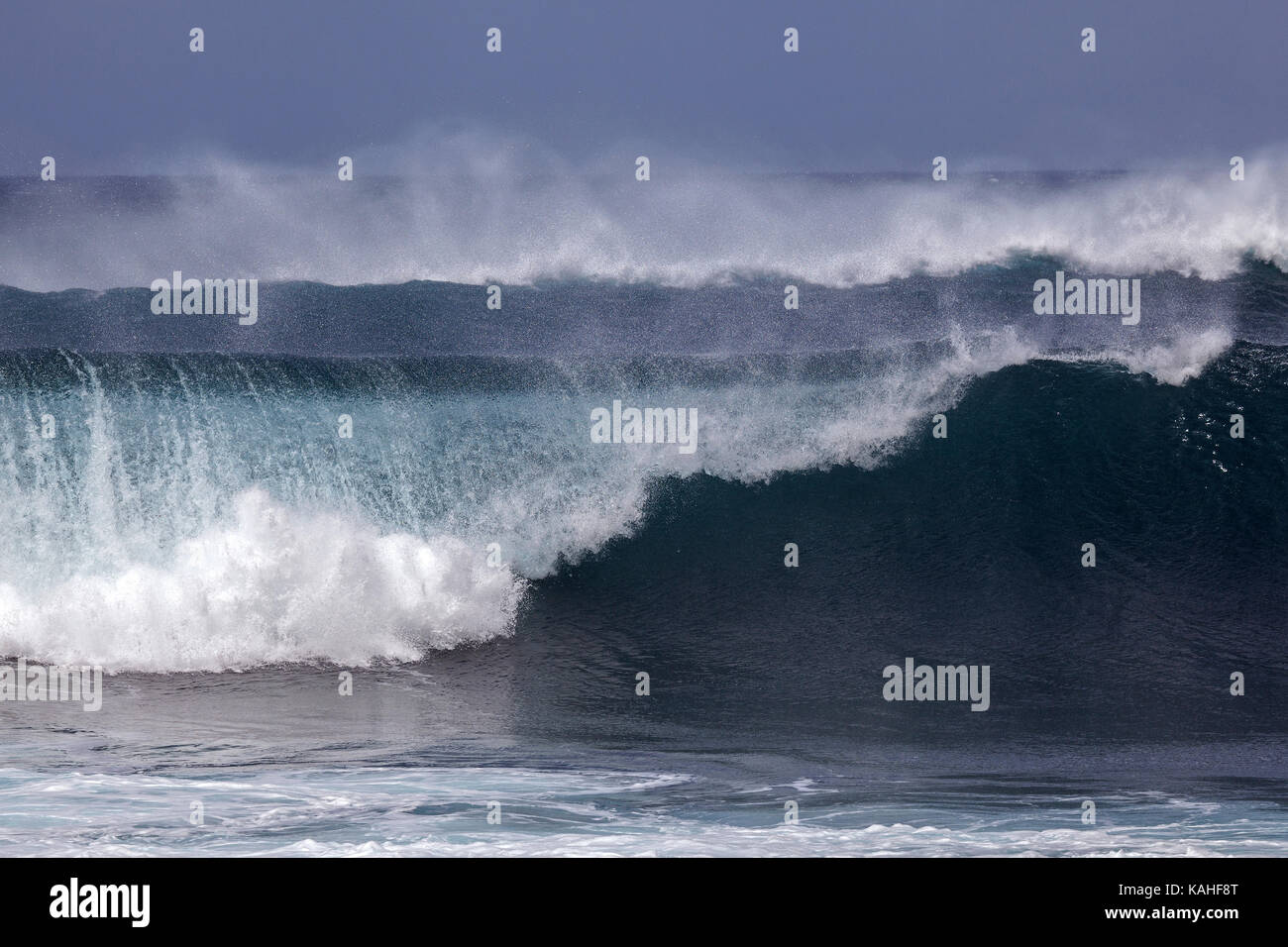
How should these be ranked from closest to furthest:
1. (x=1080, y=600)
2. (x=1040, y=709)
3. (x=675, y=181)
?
(x=1040, y=709)
(x=1080, y=600)
(x=675, y=181)

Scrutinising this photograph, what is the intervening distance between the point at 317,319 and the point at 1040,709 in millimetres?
12360

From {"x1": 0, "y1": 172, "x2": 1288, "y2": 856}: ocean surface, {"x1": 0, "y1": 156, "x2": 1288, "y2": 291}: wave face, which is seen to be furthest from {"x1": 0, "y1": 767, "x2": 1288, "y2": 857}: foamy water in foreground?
{"x1": 0, "y1": 156, "x2": 1288, "y2": 291}: wave face

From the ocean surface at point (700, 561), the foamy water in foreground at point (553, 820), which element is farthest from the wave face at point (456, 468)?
the foamy water in foreground at point (553, 820)

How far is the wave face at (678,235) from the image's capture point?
48.3 ft

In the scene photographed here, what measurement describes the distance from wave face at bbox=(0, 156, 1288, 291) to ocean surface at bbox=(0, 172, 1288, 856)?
0.11 metres

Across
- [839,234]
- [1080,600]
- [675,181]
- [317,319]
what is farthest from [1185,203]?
[317,319]

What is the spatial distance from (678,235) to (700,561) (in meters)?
9.08

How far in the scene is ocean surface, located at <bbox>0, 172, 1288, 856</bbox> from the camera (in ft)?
23.5

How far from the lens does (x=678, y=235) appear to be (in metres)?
19.0

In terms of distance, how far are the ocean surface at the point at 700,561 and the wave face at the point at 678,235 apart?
11 centimetres

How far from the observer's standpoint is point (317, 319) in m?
17.8

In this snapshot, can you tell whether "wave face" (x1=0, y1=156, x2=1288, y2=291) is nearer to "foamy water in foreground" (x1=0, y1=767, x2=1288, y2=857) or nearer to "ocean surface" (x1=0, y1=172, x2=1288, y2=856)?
"ocean surface" (x1=0, y1=172, x2=1288, y2=856)

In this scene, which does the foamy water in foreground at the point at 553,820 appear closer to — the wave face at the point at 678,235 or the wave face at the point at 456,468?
the wave face at the point at 456,468

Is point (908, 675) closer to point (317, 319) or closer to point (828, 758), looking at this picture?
point (828, 758)
